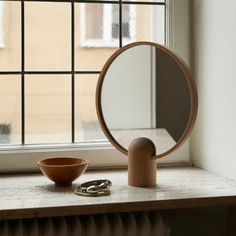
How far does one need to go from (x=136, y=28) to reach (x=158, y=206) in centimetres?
78

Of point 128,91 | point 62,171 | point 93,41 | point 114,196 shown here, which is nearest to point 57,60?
point 93,41

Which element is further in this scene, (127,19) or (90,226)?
(127,19)

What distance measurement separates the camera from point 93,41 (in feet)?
6.23

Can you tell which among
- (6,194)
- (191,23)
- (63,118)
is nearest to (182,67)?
(191,23)

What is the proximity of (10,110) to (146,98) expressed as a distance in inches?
19.2

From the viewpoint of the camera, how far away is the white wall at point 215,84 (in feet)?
5.40

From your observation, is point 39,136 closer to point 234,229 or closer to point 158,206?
point 158,206

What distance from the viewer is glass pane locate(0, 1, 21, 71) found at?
5.98 feet

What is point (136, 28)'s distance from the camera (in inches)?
76.4

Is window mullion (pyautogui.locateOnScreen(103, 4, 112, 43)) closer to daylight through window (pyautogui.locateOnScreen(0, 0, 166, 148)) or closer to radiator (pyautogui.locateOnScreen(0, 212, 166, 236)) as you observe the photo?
daylight through window (pyautogui.locateOnScreen(0, 0, 166, 148))

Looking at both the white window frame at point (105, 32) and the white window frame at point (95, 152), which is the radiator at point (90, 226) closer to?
the white window frame at point (95, 152)

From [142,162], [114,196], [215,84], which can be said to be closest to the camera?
[114,196]

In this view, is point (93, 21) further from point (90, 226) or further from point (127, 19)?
point (90, 226)

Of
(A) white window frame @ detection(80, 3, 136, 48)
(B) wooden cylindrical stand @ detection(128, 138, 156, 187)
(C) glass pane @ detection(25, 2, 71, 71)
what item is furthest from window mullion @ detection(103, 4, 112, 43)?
(B) wooden cylindrical stand @ detection(128, 138, 156, 187)
